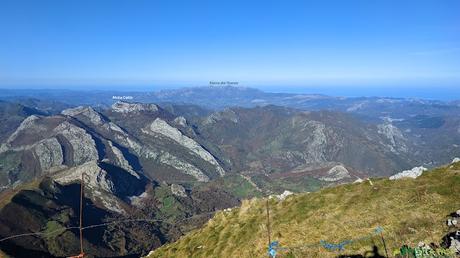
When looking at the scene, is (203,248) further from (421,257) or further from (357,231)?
(421,257)

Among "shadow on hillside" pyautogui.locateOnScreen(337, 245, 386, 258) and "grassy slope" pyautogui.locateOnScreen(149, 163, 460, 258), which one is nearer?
"shadow on hillside" pyautogui.locateOnScreen(337, 245, 386, 258)

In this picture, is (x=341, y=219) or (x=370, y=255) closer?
(x=370, y=255)

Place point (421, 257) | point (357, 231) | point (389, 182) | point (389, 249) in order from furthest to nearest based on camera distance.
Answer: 1. point (389, 182)
2. point (357, 231)
3. point (389, 249)
4. point (421, 257)

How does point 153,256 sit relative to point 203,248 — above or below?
below

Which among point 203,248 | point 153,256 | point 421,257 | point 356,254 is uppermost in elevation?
point 421,257

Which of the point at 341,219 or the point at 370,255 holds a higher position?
the point at 370,255

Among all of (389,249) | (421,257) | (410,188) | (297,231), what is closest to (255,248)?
(297,231)

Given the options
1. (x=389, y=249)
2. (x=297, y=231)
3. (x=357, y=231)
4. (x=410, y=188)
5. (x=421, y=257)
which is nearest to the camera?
(x=421, y=257)

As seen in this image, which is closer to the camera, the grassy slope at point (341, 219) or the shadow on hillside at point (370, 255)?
the shadow on hillside at point (370, 255)
